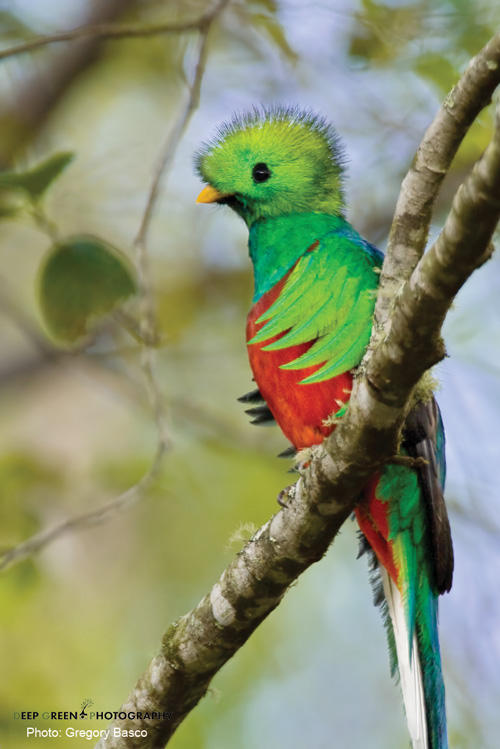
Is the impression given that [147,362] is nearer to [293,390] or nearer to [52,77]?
[293,390]

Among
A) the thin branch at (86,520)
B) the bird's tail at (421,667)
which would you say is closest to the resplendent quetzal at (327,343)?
the bird's tail at (421,667)

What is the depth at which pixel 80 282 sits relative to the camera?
294 cm

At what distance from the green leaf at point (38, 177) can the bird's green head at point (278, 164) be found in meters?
0.86

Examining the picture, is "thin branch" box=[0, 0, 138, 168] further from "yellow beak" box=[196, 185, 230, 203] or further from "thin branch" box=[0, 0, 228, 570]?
"yellow beak" box=[196, 185, 230, 203]

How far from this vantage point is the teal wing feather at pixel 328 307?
2598mm

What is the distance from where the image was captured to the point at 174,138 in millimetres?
3615

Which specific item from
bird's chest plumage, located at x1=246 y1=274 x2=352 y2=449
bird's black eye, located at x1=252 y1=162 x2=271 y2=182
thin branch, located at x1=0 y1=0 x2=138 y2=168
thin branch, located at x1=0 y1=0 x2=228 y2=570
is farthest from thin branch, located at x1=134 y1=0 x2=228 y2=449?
thin branch, located at x1=0 y1=0 x2=138 y2=168

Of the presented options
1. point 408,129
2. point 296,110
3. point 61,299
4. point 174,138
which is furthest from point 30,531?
point 408,129

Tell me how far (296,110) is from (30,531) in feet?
7.61

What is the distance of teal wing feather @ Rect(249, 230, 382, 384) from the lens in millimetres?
2598

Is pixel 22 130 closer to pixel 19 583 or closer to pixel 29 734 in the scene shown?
pixel 19 583

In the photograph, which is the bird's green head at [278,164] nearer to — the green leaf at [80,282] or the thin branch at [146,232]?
the thin branch at [146,232]

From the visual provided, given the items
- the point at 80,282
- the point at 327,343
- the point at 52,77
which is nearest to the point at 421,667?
the point at 327,343

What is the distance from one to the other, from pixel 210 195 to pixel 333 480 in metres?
1.64
